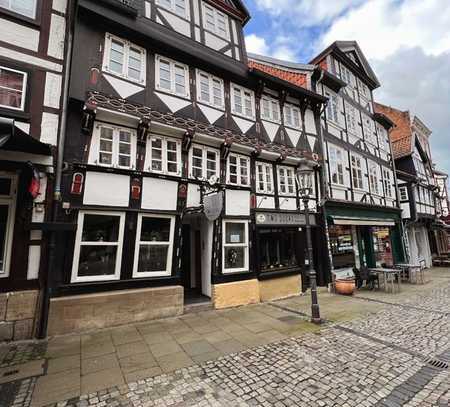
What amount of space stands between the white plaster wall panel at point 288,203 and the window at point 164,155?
456 cm

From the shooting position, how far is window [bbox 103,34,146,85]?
272 inches

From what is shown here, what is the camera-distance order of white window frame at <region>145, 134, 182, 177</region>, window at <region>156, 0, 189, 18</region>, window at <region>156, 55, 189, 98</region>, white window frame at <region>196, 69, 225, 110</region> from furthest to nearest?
white window frame at <region>196, 69, 225, 110</region> → window at <region>156, 0, 189, 18</region> → window at <region>156, 55, 189, 98</region> → white window frame at <region>145, 134, 182, 177</region>

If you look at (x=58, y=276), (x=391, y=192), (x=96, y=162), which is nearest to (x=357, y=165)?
(x=391, y=192)

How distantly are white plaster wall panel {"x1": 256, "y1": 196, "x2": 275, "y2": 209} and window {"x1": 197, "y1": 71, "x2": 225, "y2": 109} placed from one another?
145 inches

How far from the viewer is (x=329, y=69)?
13.5 m

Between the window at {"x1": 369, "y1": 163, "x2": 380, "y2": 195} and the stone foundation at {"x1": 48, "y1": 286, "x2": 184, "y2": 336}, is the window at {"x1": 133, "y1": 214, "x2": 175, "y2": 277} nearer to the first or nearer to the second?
the stone foundation at {"x1": 48, "y1": 286, "x2": 184, "y2": 336}

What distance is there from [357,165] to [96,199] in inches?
524

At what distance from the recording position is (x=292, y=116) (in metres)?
11.1

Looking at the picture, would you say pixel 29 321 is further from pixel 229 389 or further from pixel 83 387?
pixel 229 389

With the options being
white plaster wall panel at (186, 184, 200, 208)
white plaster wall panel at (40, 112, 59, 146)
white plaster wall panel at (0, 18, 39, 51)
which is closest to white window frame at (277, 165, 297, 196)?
white plaster wall panel at (186, 184, 200, 208)

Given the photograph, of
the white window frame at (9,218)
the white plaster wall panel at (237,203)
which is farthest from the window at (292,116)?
the white window frame at (9,218)

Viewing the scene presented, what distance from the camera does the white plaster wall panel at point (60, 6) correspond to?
641 cm

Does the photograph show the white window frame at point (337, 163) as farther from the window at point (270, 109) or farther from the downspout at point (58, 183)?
the downspout at point (58, 183)

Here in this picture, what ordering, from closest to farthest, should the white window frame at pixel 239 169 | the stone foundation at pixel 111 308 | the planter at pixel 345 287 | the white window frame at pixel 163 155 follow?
the stone foundation at pixel 111 308 < the white window frame at pixel 163 155 < the white window frame at pixel 239 169 < the planter at pixel 345 287
